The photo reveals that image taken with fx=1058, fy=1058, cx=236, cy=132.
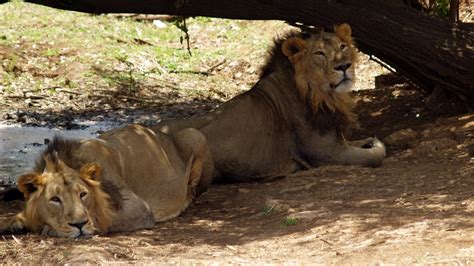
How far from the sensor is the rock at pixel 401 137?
10062mm

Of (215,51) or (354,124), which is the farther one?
(215,51)

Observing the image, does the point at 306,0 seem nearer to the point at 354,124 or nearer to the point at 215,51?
the point at 354,124

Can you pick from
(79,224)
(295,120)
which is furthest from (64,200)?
(295,120)

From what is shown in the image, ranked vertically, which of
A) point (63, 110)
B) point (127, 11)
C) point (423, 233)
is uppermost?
point (127, 11)

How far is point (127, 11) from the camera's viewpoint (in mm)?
9625

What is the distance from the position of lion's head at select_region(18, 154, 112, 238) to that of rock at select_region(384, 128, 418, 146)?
3700 mm

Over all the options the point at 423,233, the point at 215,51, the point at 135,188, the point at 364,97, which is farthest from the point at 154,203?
the point at 215,51

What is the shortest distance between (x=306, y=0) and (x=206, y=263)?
14.0ft

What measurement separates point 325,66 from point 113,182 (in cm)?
286

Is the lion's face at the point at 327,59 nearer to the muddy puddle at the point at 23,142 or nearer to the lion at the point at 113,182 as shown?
the lion at the point at 113,182

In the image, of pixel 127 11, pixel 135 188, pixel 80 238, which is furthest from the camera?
pixel 127 11

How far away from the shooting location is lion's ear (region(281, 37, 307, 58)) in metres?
9.73

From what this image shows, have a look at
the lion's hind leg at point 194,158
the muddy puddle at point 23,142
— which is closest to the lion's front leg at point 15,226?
the lion's hind leg at point 194,158

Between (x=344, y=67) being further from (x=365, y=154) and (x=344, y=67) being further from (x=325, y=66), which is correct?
(x=365, y=154)
